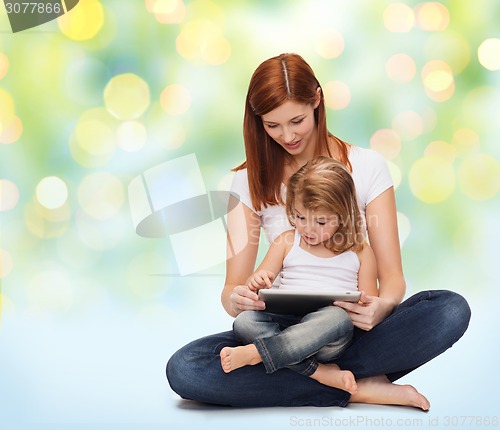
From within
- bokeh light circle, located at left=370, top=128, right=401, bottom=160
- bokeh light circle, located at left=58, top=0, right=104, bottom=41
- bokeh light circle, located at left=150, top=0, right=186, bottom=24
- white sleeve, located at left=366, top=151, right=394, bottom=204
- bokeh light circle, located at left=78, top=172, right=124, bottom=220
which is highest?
bokeh light circle, located at left=58, top=0, right=104, bottom=41

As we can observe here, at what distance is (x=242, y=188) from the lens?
9.11 ft

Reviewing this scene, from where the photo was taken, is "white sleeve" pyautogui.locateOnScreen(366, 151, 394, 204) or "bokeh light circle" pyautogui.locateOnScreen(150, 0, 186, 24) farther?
"bokeh light circle" pyautogui.locateOnScreen(150, 0, 186, 24)

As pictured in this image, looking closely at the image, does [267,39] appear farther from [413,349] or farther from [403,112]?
[413,349]

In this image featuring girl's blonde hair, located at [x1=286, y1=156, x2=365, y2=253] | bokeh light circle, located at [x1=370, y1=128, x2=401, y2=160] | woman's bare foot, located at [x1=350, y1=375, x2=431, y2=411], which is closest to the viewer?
woman's bare foot, located at [x1=350, y1=375, x2=431, y2=411]

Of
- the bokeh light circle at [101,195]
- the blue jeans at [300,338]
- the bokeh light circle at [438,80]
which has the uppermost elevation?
the bokeh light circle at [438,80]

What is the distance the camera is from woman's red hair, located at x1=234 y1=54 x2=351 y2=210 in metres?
2.56

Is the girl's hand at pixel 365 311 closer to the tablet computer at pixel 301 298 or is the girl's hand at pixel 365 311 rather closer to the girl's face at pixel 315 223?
the tablet computer at pixel 301 298

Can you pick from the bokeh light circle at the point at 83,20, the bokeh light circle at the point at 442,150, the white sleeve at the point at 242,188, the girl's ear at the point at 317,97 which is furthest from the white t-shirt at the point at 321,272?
the bokeh light circle at the point at 83,20

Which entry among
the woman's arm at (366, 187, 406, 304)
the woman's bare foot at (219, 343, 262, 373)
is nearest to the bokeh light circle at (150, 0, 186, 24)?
the woman's arm at (366, 187, 406, 304)

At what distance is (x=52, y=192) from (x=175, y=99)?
65cm

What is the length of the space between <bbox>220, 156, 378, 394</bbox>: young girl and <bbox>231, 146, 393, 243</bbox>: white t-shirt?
0.09 m

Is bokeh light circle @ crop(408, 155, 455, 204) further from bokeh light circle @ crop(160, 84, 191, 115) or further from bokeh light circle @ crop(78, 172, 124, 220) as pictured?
bokeh light circle @ crop(78, 172, 124, 220)

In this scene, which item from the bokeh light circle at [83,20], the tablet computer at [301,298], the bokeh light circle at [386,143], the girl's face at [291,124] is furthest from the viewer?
the bokeh light circle at [83,20]

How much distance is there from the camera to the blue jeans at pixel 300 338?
A: 228 centimetres
